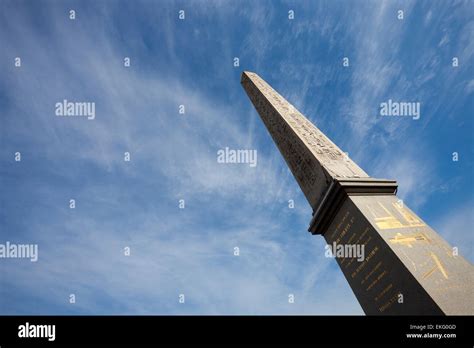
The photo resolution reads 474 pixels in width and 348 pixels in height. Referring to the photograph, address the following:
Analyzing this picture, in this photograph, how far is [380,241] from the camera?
7449mm

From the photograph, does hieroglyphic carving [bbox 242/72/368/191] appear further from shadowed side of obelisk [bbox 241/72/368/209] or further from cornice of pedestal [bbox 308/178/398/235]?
cornice of pedestal [bbox 308/178/398/235]

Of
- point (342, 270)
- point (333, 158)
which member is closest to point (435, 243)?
point (342, 270)

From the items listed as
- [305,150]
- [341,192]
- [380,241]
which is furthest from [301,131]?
[380,241]

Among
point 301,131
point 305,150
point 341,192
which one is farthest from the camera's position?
point 301,131

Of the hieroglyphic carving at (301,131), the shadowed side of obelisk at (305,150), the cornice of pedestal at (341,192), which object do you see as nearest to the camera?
the cornice of pedestal at (341,192)

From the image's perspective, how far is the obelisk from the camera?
21.3 ft

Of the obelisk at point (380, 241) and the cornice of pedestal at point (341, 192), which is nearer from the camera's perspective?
the obelisk at point (380, 241)

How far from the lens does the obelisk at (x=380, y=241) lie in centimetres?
648

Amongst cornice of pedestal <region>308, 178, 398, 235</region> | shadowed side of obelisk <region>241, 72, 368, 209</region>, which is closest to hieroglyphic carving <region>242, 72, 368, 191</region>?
shadowed side of obelisk <region>241, 72, 368, 209</region>

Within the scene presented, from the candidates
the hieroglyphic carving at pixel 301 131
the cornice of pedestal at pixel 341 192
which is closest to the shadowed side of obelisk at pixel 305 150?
the hieroglyphic carving at pixel 301 131

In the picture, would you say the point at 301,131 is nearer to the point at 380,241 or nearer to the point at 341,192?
the point at 341,192

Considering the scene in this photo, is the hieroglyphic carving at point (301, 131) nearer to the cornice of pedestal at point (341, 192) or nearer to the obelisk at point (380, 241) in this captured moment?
the obelisk at point (380, 241)
